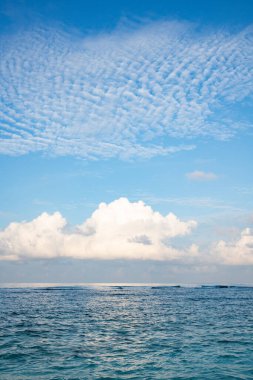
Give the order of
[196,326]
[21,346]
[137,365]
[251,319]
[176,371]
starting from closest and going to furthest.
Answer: [176,371] → [137,365] → [21,346] → [196,326] → [251,319]

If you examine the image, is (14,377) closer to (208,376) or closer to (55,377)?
(55,377)

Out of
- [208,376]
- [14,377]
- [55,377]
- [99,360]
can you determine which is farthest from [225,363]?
[14,377]

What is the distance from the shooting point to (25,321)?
1843 inches

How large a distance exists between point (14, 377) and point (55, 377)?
249 cm

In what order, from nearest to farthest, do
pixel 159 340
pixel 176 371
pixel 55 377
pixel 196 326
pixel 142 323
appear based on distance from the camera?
pixel 55 377 < pixel 176 371 < pixel 159 340 < pixel 196 326 < pixel 142 323

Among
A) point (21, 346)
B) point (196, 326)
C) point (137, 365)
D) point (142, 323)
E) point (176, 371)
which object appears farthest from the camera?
point (142, 323)

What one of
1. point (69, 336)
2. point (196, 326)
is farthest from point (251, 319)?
point (69, 336)

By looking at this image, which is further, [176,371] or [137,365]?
[137,365]

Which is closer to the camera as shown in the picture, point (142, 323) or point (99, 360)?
point (99, 360)

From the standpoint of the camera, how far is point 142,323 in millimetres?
44969

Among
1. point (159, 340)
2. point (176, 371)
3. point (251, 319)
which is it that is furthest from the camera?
point (251, 319)

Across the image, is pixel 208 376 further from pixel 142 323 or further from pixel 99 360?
pixel 142 323

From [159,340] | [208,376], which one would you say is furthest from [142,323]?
[208,376]

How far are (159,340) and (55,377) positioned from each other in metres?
14.3
